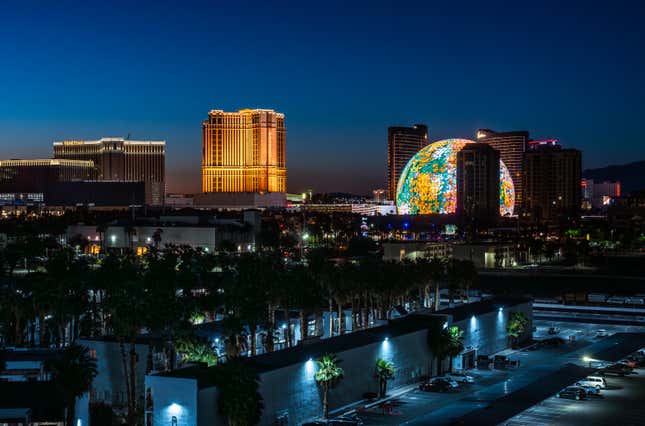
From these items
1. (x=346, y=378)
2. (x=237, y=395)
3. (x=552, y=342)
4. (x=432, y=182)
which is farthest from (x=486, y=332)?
(x=432, y=182)

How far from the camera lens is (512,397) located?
34.1 m

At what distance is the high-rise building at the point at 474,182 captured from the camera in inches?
5704

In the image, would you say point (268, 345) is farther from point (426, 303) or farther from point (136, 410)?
point (426, 303)

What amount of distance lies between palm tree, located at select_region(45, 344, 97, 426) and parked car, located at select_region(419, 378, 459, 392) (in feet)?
42.4

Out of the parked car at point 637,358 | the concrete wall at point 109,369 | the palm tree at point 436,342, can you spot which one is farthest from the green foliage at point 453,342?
the concrete wall at point 109,369

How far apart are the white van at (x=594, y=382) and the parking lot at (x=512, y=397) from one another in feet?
1.34

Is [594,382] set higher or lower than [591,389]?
higher

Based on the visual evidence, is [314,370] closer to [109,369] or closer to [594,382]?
[109,369]

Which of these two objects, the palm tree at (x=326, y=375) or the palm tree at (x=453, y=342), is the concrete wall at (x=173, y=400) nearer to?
the palm tree at (x=326, y=375)

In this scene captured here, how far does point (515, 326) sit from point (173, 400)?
75.1ft

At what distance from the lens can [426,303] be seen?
60250mm

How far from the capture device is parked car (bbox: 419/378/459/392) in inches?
1436

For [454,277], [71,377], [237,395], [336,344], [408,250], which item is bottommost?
[237,395]

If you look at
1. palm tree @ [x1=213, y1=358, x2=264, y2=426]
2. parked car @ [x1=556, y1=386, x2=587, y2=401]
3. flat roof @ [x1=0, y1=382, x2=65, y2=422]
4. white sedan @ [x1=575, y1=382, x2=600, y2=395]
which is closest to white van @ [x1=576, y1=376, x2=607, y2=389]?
white sedan @ [x1=575, y1=382, x2=600, y2=395]
